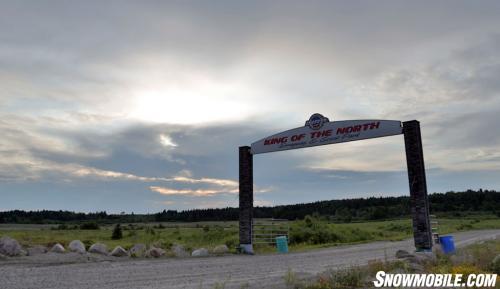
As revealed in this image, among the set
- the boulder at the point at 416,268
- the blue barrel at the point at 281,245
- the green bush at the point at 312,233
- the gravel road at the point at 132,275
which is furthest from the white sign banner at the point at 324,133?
the green bush at the point at 312,233

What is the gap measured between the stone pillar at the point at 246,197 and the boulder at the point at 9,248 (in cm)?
1072

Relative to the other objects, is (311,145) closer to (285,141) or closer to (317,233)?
(285,141)

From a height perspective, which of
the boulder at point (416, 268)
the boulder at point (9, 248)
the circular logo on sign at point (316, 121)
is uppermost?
the circular logo on sign at point (316, 121)

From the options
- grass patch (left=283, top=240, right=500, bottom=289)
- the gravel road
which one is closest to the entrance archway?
grass patch (left=283, top=240, right=500, bottom=289)

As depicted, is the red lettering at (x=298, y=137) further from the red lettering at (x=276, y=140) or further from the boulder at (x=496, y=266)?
the boulder at (x=496, y=266)

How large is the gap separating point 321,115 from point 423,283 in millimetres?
12636

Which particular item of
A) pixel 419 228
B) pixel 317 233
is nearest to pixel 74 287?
pixel 419 228

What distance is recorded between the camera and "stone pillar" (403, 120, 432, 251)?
1773cm

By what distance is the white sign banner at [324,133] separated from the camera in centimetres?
1944

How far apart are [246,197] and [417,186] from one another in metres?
9.03

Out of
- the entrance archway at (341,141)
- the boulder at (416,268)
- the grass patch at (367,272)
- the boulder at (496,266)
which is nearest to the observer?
the grass patch at (367,272)

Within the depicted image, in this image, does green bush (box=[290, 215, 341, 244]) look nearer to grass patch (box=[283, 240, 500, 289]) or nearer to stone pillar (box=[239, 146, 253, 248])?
stone pillar (box=[239, 146, 253, 248])

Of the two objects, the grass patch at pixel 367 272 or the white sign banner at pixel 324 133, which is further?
the white sign banner at pixel 324 133

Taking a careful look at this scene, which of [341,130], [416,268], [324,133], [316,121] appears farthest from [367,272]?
[316,121]
